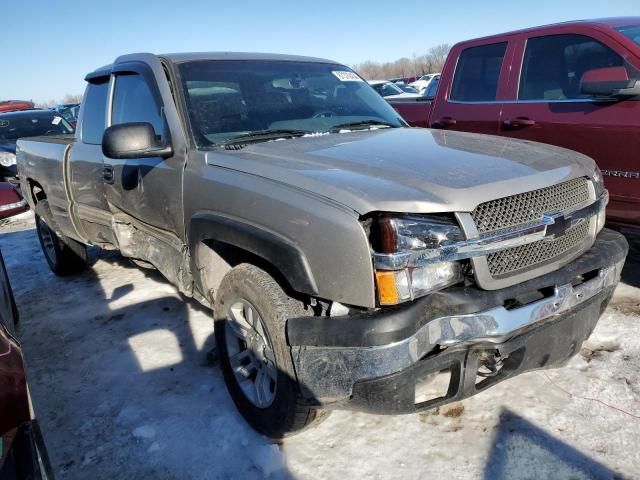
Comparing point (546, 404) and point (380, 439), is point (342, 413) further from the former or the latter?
point (546, 404)

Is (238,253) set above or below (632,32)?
below

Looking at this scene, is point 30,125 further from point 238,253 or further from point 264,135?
point 238,253

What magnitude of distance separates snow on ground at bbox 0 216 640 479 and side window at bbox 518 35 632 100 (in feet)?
5.82

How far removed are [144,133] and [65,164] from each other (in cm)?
197

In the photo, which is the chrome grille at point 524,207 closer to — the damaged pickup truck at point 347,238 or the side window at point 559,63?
the damaged pickup truck at point 347,238

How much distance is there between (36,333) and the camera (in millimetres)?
4125

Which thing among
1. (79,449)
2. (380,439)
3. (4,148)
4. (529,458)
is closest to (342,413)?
(380,439)

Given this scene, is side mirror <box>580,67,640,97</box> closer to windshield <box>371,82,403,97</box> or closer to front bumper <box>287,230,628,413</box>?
front bumper <box>287,230,628,413</box>

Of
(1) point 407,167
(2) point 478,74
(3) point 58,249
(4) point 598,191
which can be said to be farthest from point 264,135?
(3) point 58,249

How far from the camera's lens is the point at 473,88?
4.89 metres

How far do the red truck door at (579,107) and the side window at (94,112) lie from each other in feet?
10.9

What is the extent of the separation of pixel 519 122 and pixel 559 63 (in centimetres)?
57

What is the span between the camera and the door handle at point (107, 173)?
3.67m

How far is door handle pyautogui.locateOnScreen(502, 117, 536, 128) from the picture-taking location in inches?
168
